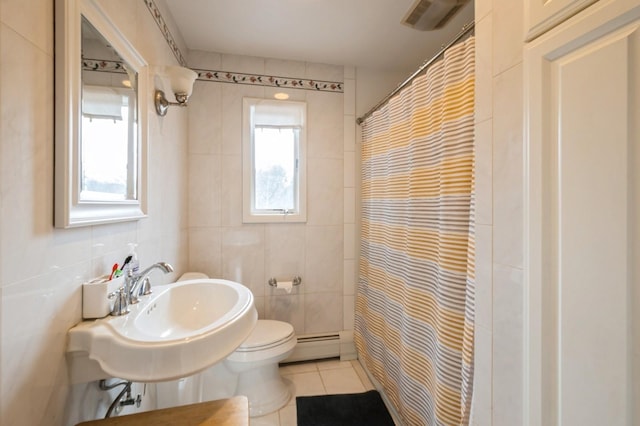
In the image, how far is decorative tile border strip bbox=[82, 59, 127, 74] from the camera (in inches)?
34.1

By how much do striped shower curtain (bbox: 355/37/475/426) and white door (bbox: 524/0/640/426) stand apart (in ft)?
1.13

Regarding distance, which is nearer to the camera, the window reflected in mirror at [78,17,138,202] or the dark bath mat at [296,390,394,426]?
the window reflected in mirror at [78,17,138,202]

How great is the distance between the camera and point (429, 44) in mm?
2023

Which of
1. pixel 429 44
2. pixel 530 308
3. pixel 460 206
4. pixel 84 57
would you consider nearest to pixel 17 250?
pixel 84 57

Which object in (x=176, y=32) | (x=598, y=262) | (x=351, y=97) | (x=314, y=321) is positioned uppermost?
(x=176, y=32)

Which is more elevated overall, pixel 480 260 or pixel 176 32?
pixel 176 32

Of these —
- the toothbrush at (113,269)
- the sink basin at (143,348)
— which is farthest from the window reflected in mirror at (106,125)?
the sink basin at (143,348)

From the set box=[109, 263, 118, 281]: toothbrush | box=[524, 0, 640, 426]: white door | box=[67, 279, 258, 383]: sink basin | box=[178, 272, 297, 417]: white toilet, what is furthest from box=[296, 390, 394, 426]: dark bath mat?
box=[109, 263, 118, 281]: toothbrush

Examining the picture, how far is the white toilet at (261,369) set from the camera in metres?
1.72

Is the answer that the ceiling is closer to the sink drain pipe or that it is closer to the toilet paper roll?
the toilet paper roll

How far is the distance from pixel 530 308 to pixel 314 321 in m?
1.85

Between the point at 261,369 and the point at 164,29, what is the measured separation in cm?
208

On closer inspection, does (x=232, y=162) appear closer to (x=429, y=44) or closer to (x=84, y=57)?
(x=84, y=57)

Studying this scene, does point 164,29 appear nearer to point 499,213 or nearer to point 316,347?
point 499,213
